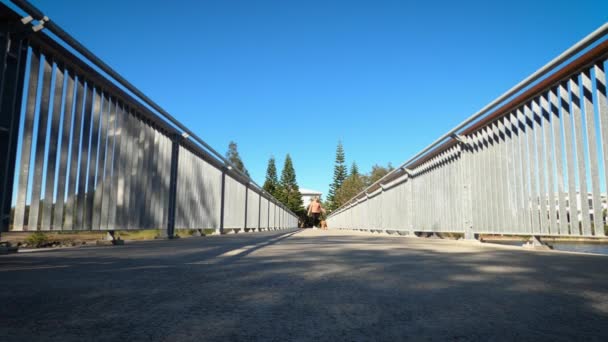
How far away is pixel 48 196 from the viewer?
281 cm

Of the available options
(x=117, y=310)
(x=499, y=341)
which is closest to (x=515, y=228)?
(x=499, y=341)

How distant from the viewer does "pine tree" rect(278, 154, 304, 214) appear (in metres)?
73.3

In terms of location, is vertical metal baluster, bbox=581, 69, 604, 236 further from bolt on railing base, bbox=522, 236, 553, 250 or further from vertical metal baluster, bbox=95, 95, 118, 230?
vertical metal baluster, bbox=95, 95, 118, 230

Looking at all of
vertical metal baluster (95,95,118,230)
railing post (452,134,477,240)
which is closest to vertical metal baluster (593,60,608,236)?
railing post (452,134,477,240)

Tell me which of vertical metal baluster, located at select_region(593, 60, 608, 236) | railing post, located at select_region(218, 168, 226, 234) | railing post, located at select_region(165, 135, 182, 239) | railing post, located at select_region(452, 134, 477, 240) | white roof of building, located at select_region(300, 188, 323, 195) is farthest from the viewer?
white roof of building, located at select_region(300, 188, 323, 195)

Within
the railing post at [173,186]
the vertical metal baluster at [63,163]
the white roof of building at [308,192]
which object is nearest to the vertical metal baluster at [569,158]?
the vertical metal baluster at [63,163]

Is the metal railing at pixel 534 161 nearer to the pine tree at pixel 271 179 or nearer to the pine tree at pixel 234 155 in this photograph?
the pine tree at pixel 234 155

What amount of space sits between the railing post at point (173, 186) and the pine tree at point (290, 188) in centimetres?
6682

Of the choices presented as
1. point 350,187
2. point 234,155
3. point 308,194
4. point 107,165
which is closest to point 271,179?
point 234,155

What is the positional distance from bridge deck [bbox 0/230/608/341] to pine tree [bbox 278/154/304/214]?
233 ft

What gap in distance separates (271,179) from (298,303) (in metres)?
72.6

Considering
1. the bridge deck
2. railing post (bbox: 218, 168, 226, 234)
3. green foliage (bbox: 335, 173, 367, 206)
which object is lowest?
the bridge deck

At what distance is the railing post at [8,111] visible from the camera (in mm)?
2396

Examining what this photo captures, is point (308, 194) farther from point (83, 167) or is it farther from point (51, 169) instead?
point (51, 169)
